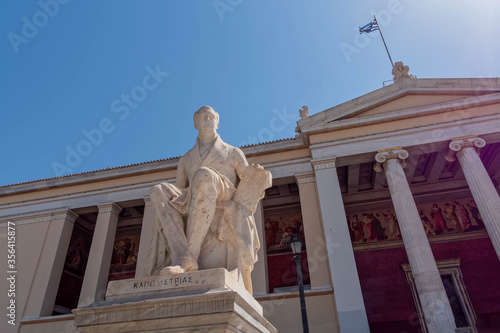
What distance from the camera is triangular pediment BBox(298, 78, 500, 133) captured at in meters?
12.0

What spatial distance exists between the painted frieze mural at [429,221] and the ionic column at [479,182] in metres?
3.63

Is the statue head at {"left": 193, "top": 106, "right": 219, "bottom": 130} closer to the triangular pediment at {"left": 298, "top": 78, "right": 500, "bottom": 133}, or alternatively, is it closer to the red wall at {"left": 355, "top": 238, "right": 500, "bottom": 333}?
the triangular pediment at {"left": 298, "top": 78, "right": 500, "bottom": 133}

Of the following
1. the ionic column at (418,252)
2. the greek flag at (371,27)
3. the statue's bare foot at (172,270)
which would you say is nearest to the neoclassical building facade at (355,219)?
the ionic column at (418,252)

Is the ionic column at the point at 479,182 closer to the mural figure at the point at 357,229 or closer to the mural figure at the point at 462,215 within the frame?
the mural figure at the point at 462,215

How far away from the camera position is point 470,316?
11930mm

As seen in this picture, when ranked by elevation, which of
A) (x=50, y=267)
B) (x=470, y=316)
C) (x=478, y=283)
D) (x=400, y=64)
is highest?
(x=400, y=64)

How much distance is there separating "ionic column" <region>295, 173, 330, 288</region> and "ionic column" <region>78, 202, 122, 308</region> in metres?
7.31

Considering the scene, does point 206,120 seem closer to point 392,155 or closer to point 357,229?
point 392,155

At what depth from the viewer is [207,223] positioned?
10.1 feet

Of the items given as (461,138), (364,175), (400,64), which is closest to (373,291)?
(364,175)

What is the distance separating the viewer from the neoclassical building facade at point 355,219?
10.3 metres

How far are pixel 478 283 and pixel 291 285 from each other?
6776mm

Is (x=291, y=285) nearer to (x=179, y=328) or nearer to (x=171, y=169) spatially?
(x=171, y=169)

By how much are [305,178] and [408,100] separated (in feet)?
15.6
